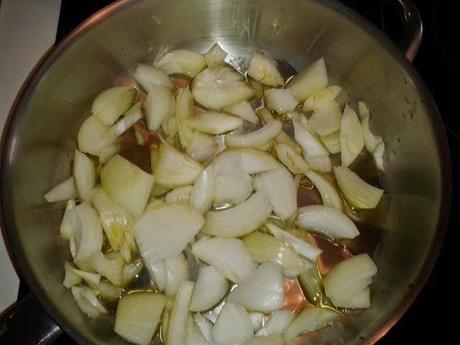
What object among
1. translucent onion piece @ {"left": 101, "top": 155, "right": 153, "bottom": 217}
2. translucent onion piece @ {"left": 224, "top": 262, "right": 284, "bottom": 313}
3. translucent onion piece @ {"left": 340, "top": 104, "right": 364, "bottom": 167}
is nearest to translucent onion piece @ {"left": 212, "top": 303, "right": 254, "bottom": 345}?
translucent onion piece @ {"left": 224, "top": 262, "right": 284, "bottom": 313}

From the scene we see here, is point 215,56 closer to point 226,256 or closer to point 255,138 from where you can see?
point 255,138

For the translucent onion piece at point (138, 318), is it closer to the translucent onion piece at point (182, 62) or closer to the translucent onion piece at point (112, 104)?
the translucent onion piece at point (112, 104)

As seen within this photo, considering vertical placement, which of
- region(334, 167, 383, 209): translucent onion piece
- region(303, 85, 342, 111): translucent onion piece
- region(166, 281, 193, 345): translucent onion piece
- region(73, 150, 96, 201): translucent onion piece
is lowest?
region(166, 281, 193, 345): translucent onion piece

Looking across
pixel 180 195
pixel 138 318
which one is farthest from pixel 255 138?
pixel 138 318

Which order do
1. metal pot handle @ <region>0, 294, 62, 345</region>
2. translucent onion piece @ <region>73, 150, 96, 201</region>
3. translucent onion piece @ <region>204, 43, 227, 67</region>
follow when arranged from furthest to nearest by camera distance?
translucent onion piece @ <region>204, 43, 227, 67</region> → translucent onion piece @ <region>73, 150, 96, 201</region> → metal pot handle @ <region>0, 294, 62, 345</region>

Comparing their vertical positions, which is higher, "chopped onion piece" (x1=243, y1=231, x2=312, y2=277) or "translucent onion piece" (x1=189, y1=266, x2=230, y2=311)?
"chopped onion piece" (x1=243, y1=231, x2=312, y2=277)

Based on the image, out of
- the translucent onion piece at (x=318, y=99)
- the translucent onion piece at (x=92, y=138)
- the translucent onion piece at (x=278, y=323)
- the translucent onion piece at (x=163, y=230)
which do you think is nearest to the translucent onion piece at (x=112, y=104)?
the translucent onion piece at (x=92, y=138)

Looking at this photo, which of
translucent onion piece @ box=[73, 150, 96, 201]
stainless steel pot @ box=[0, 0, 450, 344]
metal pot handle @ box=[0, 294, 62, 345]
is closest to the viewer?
metal pot handle @ box=[0, 294, 62, 345]

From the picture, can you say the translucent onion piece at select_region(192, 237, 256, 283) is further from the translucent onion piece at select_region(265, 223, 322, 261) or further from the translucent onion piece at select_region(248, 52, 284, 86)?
the translucent onion piece at select_region(248, 52, 284, 86)
